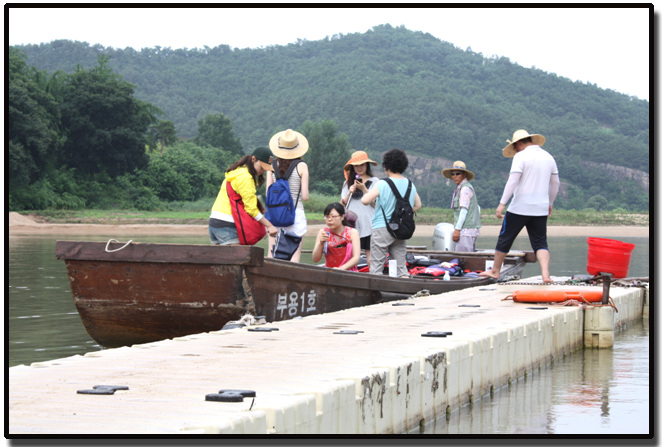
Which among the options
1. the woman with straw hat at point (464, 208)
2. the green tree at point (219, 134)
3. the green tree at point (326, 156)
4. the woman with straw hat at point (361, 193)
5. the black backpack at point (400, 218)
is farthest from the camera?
the green tree at point (219, 134)

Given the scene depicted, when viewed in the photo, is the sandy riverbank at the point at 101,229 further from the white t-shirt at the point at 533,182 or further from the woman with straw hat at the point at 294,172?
the white t-shirt at the point at 533,182

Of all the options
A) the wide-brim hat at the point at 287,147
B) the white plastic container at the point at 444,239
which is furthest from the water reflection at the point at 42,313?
the white plastic container at the point at 444,239

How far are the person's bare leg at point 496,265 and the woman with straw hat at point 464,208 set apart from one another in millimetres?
756

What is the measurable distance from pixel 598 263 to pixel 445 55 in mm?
136445

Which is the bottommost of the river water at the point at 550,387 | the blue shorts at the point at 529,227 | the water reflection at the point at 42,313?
the water reflection at the point at 42,313

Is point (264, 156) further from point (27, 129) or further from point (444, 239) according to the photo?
point (27, 129)

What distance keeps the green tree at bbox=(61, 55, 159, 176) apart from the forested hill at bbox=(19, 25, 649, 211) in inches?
1803

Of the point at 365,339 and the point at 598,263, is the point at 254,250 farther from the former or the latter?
the point at 598,263

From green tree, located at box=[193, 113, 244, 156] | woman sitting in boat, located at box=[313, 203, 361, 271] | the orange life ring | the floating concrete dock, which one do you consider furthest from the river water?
green tree, located at box=[193, 113, 244, 156]

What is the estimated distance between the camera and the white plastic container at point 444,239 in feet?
41.5

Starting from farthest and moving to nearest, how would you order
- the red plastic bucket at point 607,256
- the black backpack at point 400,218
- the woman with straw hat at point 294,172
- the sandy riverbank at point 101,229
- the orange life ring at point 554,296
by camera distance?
the sandy riverbank at point 101,229 → the red plastic bucket at point 607,256 → the black backpack at point 400,218 → the woman with straw hat at point 294,172 → the orange life ring at point 554,296

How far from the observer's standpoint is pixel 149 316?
745 centimetres

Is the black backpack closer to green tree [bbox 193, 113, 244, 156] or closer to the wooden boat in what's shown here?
the wooden boat

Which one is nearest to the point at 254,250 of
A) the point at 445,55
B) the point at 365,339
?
the point at 365,339
